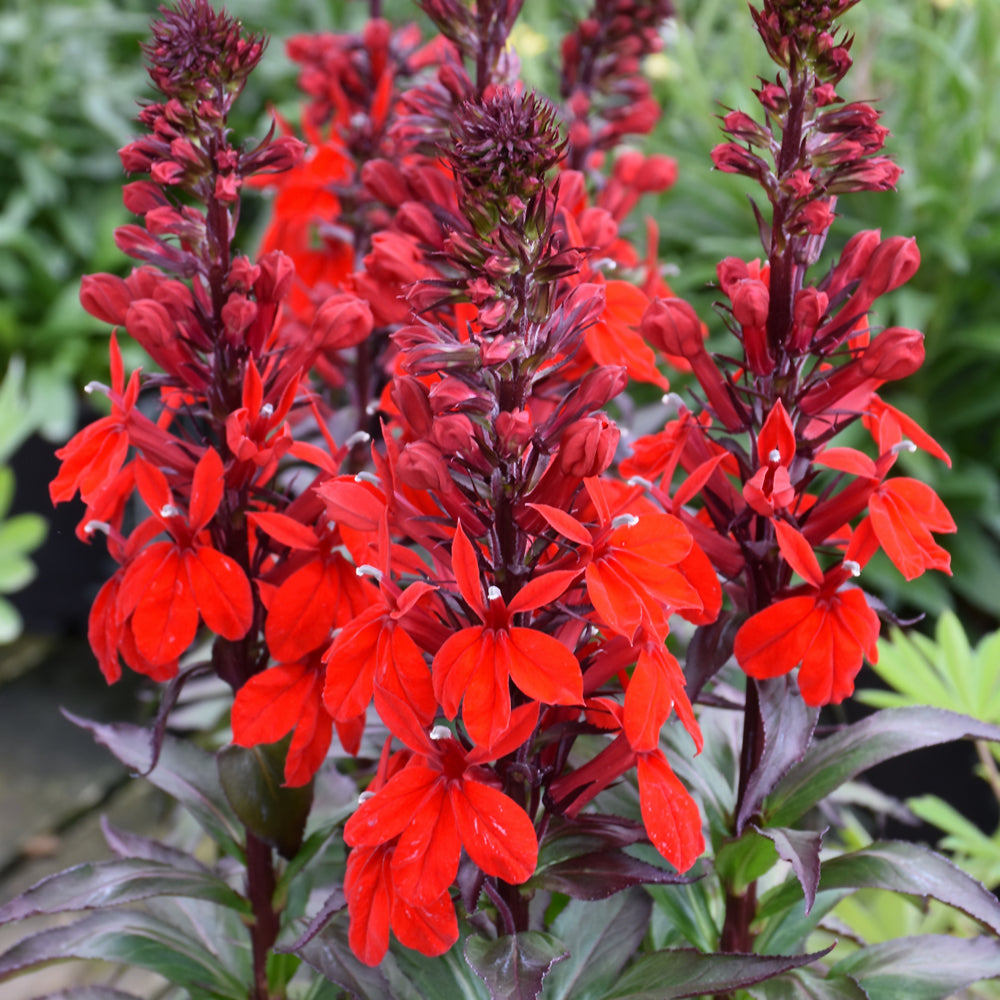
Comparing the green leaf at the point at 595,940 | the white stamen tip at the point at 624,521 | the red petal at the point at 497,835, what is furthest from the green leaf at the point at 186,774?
the white stamen tip at the point at 624,521

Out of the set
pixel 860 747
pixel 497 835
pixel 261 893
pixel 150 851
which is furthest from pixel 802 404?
pixel 150 851

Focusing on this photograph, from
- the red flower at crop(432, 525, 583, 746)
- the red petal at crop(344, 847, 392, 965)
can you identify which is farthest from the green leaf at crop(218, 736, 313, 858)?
the red flower at crop(432, 525, 583, 746)

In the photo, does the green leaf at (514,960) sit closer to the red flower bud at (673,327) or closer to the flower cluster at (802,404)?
the flower cluster at (802,404)

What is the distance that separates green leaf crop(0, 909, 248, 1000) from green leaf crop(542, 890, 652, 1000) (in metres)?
0.34

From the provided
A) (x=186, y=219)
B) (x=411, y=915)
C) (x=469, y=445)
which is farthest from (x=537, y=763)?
(x=186, y=219)

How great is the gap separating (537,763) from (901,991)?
41 centimetres

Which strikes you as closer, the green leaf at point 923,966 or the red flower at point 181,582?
the red flower at point 181,582

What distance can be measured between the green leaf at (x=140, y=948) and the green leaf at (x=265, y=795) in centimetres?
19

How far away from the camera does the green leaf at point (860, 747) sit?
0.82m

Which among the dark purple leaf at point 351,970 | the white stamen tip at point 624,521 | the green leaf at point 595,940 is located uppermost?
the white stamen tip at point 624,521

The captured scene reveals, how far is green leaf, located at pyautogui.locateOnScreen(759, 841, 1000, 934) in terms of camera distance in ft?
2.57

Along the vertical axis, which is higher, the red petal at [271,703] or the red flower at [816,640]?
the red flower at [816,640]

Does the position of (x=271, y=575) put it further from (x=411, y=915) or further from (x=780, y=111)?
(x=780, y=111)

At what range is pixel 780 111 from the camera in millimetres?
753
